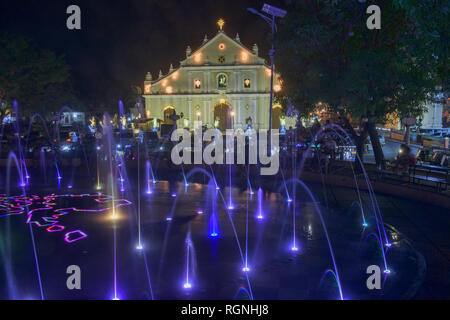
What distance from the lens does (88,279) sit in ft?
20.2

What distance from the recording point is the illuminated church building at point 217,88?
2206 inches

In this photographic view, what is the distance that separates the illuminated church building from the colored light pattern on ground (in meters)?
44.1

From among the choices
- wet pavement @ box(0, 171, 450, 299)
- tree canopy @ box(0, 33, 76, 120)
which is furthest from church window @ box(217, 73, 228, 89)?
wet pavement @ box(0, 171, 450, 299)

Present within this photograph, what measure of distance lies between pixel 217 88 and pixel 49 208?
48.3 meters

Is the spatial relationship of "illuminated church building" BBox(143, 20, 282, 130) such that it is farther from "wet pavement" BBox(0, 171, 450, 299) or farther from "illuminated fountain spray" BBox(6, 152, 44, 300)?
"wet pavement" BBox(0, 171, 450, 299)

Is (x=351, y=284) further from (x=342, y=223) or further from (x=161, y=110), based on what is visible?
(x=161, y=110)

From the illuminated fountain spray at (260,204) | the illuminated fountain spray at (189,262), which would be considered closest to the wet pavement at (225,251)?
the illuminated fountain spray at (189,262)

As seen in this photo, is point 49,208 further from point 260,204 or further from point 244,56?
point 244,56

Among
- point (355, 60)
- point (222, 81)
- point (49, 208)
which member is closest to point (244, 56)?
point (222, 81)

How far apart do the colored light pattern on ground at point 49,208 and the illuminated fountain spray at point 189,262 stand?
8.00ft

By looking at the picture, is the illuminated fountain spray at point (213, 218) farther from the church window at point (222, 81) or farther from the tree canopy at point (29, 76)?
the church window at point (222, 81)

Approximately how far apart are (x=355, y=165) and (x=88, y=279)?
41.6 ft

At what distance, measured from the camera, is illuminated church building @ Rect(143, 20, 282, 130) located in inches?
2206

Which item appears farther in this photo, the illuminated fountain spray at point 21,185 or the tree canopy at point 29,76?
the tree canopy at point 29,76
